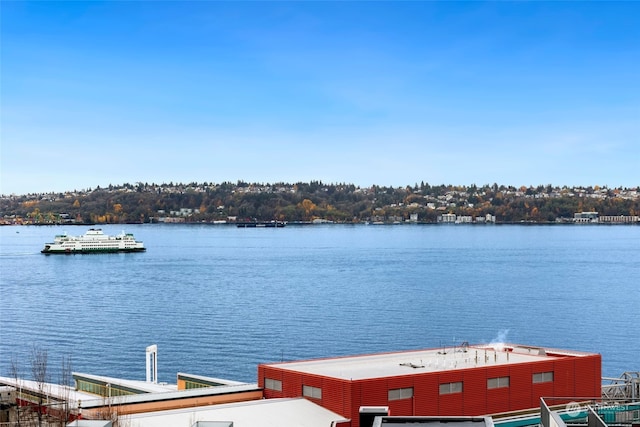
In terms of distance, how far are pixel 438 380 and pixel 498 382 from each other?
2.78 meters

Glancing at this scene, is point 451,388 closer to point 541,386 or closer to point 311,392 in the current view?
point 541,386

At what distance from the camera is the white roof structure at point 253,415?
82.1 feet

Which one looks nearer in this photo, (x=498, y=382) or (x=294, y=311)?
(x=498, y=382)

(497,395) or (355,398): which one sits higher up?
(355,398)

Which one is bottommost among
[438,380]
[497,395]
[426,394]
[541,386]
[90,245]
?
[90,245]

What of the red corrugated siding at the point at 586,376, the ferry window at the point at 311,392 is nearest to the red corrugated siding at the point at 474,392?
the red corrugated siding at the point at 586,376

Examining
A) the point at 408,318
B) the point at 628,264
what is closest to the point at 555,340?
the point at 408,318

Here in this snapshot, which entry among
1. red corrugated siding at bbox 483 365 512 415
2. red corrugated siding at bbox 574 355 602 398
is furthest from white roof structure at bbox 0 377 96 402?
red corrugated siding at bbox 574 355 602 398

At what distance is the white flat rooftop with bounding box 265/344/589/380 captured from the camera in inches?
1194

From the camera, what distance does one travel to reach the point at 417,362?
32.2 metres

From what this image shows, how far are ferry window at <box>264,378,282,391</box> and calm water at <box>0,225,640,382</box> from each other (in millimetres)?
23734

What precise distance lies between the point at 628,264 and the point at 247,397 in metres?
135

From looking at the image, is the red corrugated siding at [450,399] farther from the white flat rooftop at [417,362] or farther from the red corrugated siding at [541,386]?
the red corrugated siding at [541,386]

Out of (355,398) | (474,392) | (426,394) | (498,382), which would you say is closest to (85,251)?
(498,382)
